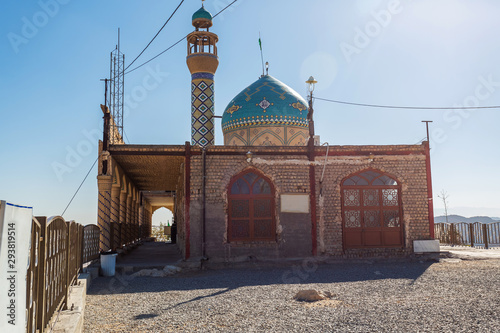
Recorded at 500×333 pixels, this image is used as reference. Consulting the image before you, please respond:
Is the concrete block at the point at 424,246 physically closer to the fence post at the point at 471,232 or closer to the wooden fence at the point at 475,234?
the wooden fence at the point at 475,234

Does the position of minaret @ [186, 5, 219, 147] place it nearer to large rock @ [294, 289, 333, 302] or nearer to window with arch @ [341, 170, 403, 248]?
window with arch @ [341, 170, 403, 248]

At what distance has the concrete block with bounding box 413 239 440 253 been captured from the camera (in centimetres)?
1273

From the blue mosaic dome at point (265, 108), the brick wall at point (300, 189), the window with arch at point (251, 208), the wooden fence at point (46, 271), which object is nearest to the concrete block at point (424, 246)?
the brick wall at point (300, 189)

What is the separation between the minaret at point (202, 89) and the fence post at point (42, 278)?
1531 cm

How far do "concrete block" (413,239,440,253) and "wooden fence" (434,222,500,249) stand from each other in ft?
16.0

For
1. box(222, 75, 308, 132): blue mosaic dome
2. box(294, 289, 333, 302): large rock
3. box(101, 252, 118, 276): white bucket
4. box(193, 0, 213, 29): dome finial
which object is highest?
box(193, 0, 213, 29): dome finial

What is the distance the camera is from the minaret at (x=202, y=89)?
62.0 feet

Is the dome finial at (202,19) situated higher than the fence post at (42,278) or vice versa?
the dome finial at (202,19)

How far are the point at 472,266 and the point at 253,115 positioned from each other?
1076 centimetres

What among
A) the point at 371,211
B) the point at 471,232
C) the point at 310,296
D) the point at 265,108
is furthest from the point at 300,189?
the point at 471,232

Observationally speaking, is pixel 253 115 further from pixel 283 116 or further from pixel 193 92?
pixel 193 92

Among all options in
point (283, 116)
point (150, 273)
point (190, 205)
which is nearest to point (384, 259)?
point (190, 205)

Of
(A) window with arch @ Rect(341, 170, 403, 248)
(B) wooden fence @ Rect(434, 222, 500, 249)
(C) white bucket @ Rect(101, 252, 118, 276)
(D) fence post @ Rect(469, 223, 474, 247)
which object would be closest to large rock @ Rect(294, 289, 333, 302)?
(C) white bucket @ Rect(101, 252, 118, 276)

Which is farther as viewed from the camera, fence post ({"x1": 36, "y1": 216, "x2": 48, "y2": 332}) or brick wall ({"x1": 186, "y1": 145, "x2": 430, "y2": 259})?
brick wall ({"x1": 186, "y1": 145, "x2": 430, "y2": 259})
